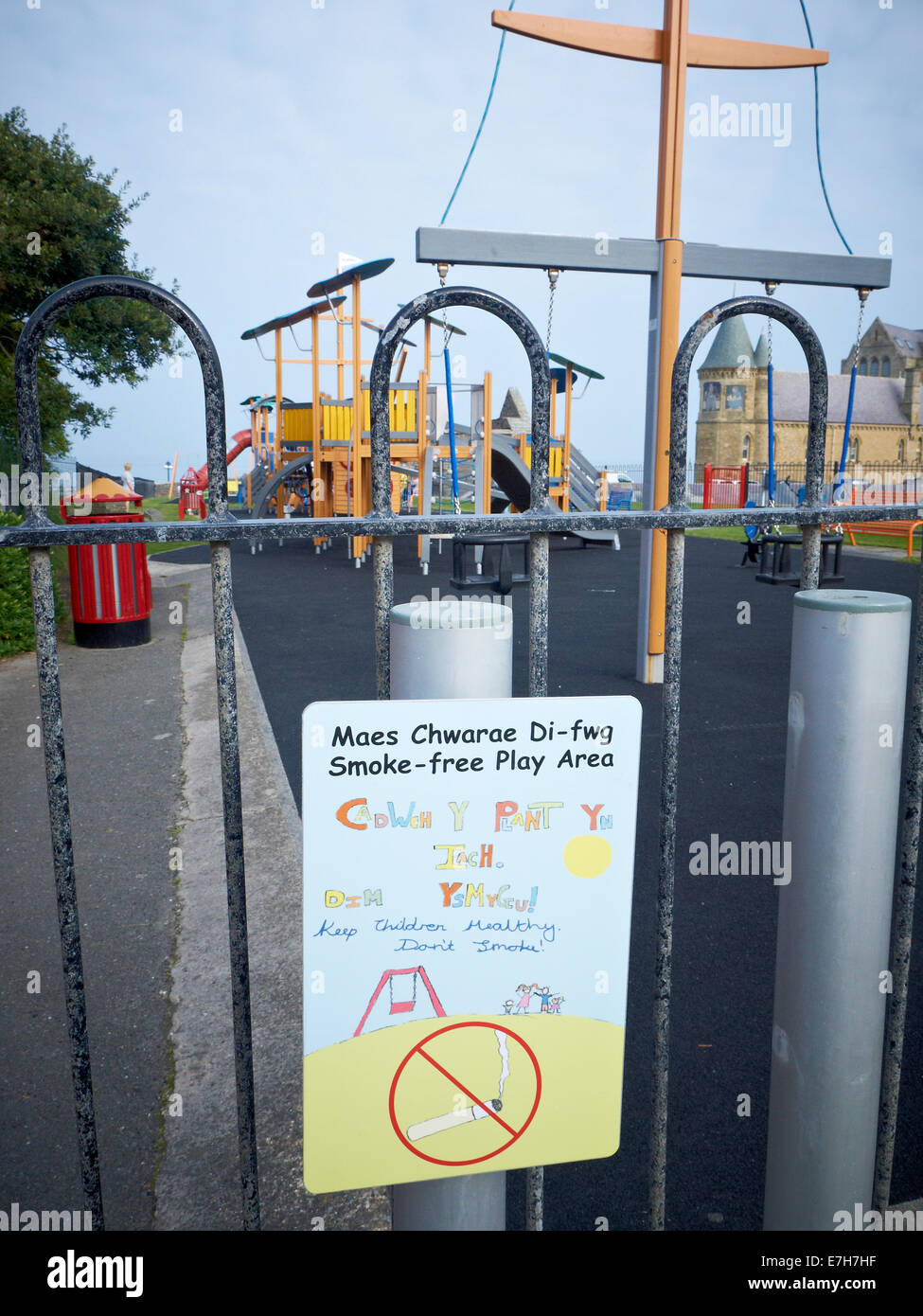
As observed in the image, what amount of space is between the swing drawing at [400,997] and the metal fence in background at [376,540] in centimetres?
24

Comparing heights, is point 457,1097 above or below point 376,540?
below

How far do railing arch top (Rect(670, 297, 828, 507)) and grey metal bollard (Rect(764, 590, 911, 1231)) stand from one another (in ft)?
0.88

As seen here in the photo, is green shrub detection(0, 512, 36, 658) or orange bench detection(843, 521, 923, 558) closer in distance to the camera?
green shrub detection(0, 512, 36, 658)

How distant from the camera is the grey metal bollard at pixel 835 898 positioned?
4.85ft

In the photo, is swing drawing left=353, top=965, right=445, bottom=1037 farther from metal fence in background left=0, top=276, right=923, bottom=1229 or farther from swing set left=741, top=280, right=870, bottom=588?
swing set left=741, top=280, right=870, bottom=588

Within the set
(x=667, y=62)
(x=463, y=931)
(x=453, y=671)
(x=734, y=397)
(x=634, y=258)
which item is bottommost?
(x=463, y=931)

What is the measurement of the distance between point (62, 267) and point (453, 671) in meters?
18.3

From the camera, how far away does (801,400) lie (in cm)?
7288

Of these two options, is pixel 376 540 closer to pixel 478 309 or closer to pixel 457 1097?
pixel 478 309

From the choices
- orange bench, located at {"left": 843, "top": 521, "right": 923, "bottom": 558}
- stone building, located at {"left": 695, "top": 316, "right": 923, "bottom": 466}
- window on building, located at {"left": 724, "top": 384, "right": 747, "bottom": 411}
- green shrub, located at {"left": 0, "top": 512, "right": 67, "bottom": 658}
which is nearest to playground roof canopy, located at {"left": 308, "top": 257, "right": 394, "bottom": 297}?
green shrub, located at {"left": 0, "top": 512, "right": 67, "bottom": 658}

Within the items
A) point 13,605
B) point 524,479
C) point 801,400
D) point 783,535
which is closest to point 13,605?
point 13,605

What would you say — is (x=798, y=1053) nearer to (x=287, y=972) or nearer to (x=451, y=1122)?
(x=451, y=1122)

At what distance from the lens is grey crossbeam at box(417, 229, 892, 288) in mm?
6293
